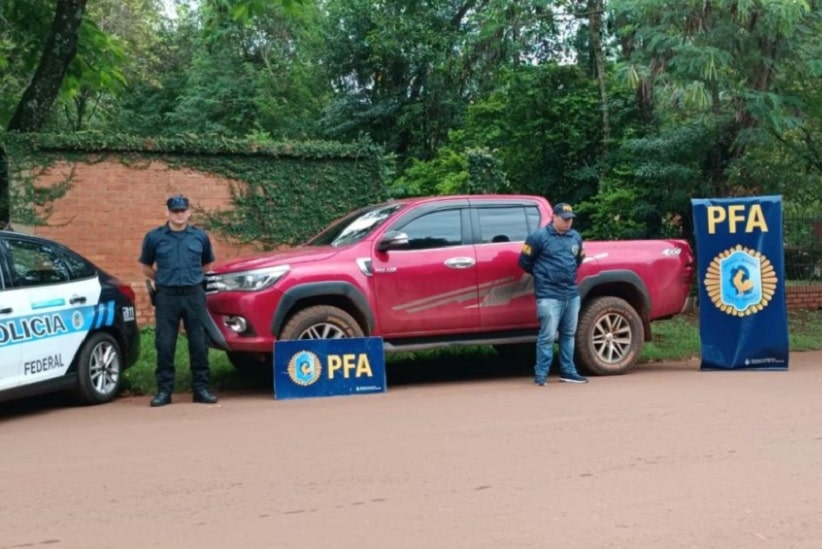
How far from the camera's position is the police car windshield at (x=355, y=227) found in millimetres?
9586

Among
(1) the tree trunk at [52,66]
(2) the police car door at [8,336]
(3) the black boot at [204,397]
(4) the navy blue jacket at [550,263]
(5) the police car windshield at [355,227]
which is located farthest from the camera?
(1) the tree trunk at [52,66]

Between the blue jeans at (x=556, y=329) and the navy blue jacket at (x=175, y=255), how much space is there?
3449 mm

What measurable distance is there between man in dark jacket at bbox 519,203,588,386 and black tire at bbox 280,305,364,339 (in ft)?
6.15

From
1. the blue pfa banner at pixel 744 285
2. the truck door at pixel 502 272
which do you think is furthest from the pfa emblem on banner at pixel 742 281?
the truck door at pixel 502 272

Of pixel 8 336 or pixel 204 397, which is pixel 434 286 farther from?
pixel 8 336

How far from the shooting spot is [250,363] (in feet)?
32.9

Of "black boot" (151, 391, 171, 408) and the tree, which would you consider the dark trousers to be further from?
the tree

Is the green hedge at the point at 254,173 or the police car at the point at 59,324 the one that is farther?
the green hedge at the point at 254,173

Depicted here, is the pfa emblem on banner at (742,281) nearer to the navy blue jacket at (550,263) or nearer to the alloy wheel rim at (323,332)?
the navy blue jacket at (550,263)

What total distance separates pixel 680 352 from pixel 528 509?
24.3ft

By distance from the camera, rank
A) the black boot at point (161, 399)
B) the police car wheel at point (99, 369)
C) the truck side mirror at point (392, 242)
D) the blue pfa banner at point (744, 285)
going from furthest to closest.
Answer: the blue pfa banner at point (744, 285) < the truck side mirror at point (392, 242) < the black boot at point (161, 399) < the police car wheel at point (99, 369)

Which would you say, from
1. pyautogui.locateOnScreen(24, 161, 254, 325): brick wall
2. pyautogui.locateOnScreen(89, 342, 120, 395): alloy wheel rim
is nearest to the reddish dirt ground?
pyautogui.locateOnScreen(89, 342, 120, 395): alloy wheel rim

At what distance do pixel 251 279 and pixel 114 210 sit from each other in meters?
4.65

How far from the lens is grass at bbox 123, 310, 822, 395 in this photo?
385 inches
